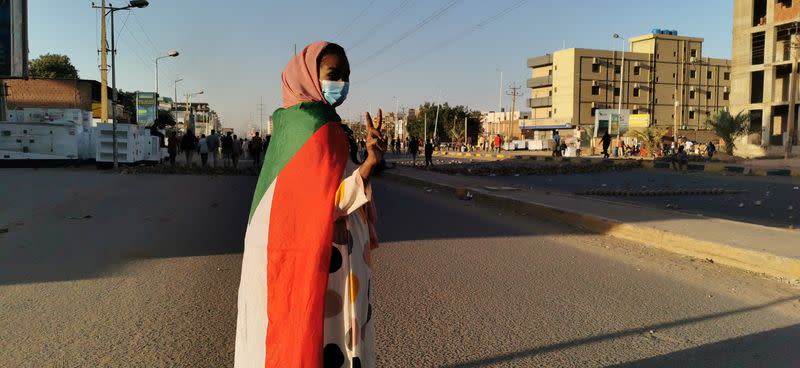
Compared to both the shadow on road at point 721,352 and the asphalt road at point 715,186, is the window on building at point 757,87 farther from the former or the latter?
the shadow on road at point 721,352

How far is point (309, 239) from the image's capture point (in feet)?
7.25

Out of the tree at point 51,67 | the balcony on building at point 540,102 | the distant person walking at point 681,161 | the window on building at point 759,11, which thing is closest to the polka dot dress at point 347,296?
the distant person walking at point 681,161

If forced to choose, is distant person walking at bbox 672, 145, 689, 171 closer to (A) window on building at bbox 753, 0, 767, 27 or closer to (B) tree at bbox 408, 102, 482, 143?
(A) window on building at bbox 753, 0, 767, 27

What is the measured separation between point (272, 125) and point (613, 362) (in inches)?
109

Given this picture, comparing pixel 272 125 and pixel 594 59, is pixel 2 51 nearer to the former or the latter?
pixel 272 125

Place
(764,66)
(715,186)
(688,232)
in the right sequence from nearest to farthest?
(688,232) < (715,186) < (764,66)

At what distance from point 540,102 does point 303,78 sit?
96634 millimetres

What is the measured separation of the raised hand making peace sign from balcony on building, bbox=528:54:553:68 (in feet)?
316

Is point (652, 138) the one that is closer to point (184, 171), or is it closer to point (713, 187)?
point (713, 187)

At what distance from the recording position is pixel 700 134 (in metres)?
75.7

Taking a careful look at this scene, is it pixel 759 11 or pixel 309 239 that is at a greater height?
pixel 759 11

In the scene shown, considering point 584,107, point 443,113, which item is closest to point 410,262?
point 584,107

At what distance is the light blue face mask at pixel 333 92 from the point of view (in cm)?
246

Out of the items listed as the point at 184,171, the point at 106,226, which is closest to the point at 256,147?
the point at 184,171
